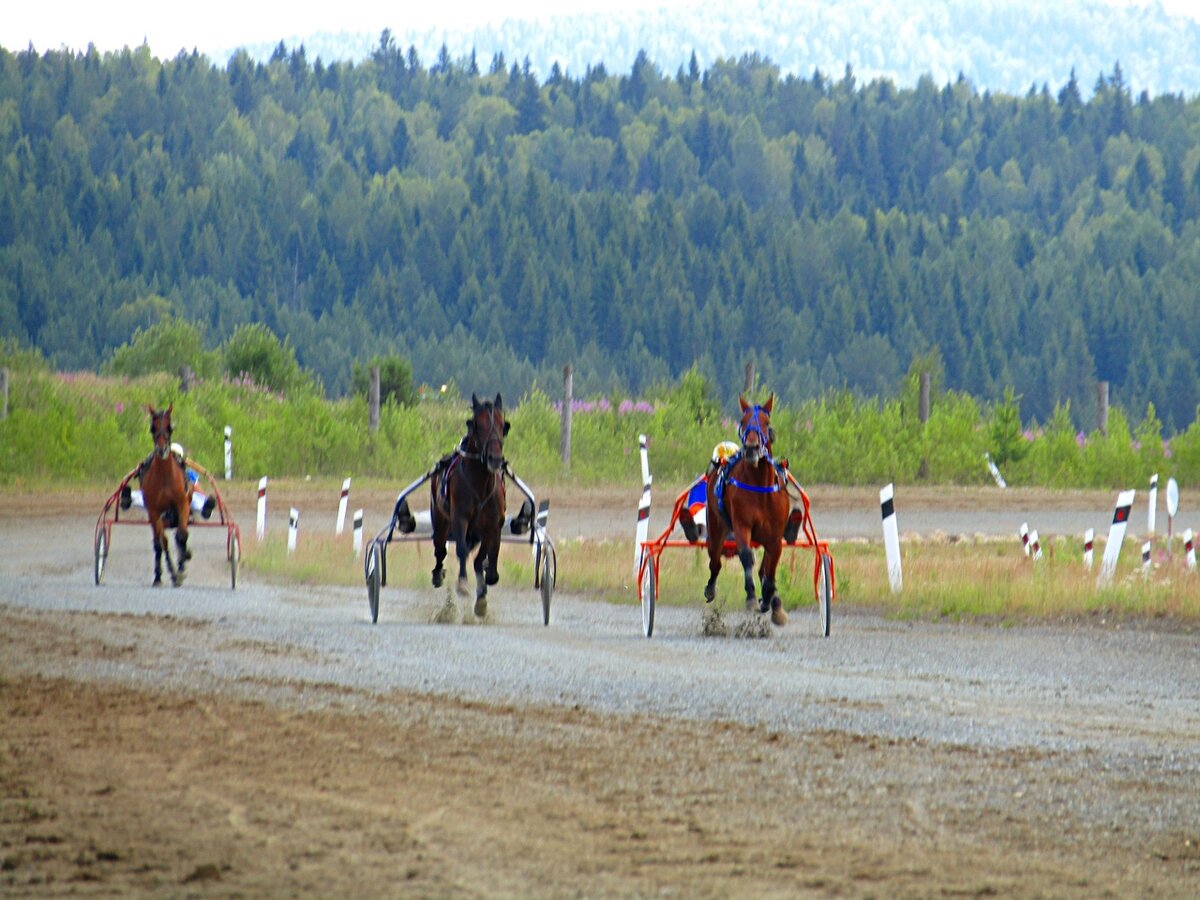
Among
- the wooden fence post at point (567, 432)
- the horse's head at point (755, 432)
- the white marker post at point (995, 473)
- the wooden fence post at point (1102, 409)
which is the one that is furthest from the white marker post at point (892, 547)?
the wooden fence post at point (1102, 409)

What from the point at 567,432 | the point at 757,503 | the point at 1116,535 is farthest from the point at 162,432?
the point at 567,432

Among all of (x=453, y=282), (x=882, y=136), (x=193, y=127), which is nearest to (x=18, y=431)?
(x=453, y=282)

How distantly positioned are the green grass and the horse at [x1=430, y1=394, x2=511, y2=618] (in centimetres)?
271

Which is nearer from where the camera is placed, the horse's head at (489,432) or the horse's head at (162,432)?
the horse's head at (489,432)

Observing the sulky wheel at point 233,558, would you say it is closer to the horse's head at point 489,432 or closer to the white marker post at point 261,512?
the horse's head at point 489,432

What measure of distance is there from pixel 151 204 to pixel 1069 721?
117m

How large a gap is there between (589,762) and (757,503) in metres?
6.58

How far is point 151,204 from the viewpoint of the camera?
12262cm

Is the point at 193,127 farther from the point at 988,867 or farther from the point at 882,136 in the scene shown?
the point at 988,867

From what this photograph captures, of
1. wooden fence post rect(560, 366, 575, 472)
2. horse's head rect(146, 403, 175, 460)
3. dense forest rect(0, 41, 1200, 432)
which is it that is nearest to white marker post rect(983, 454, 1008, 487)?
wooden fence post rect(560, 366, 575, 472)

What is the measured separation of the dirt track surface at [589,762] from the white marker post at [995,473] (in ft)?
94.7

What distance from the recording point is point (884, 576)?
20.2 metres

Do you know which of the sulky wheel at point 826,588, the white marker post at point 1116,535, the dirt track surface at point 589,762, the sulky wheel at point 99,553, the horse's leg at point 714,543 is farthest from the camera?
the sulky wheel at point 99,553

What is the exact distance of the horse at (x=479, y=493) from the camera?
54.0 feet
